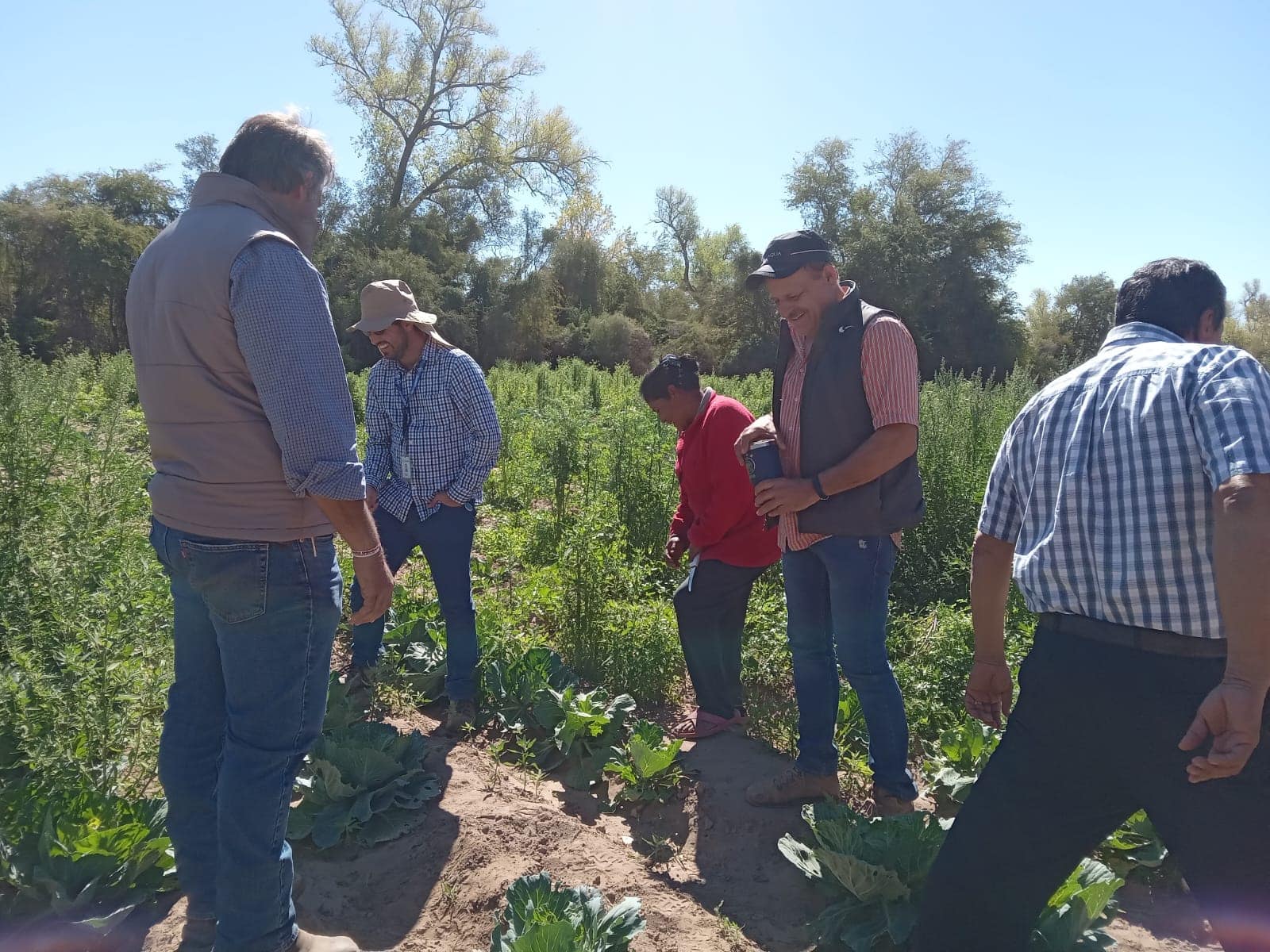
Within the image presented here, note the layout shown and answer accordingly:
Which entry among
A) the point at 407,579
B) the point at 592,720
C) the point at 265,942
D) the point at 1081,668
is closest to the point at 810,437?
the point at 1081,668

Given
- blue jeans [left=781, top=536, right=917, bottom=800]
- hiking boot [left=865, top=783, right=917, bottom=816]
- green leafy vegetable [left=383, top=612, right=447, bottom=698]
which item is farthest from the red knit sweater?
green leafy vegetable [left=383, top=612, right=447, bottom=698]

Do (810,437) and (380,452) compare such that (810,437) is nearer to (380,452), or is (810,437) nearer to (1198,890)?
(1198,890)

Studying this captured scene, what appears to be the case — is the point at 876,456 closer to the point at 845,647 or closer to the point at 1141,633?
the point at 845,647

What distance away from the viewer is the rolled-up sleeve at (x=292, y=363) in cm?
182

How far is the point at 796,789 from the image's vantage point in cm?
308

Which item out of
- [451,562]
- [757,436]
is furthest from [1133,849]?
[451,562]

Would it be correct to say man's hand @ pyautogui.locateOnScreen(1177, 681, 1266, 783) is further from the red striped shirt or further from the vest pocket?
the vest pocket

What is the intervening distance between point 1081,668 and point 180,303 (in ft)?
6.90

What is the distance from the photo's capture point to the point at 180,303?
1854 mm

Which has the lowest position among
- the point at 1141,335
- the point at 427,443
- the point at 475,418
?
the point at 427,443

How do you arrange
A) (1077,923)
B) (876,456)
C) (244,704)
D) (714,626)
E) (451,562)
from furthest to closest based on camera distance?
1. (714,626)
2. (451,562)
3. (876,456)
4. (1077,923)
5. (244,704)

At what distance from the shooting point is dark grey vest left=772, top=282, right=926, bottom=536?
2.69 meters

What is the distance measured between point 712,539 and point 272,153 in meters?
2.33

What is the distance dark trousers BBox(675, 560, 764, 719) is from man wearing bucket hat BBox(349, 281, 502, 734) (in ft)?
3.33
